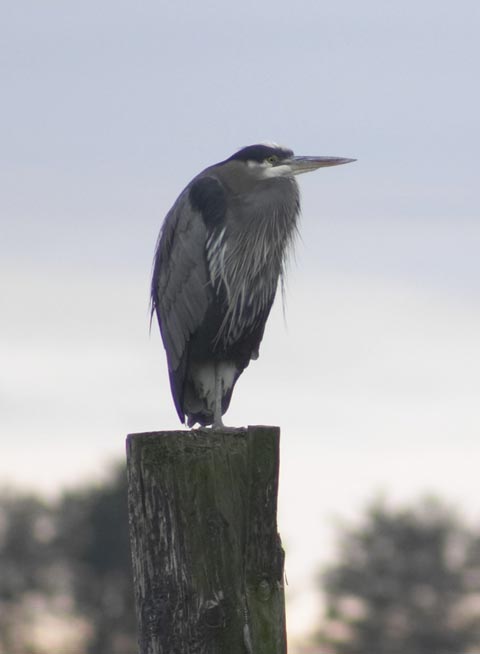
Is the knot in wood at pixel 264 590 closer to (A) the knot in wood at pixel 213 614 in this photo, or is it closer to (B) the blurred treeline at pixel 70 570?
(A) the knot in wood at pixel 213 614

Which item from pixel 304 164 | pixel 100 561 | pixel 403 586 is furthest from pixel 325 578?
pixel 304 164

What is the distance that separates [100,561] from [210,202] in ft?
216

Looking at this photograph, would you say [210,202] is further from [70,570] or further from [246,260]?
[70,570]

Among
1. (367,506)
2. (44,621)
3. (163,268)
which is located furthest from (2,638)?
(163,268)

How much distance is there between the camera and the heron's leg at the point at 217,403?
10.6m

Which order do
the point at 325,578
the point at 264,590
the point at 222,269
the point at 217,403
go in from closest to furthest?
the point at 264,590 < the point at 217,403 < the point at 222,269 < the point at 325,578

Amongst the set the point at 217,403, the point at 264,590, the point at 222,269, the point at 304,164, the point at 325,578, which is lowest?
the point at 264,590

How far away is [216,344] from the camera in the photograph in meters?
11.0

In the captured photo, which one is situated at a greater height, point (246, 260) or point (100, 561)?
point (100, 561)

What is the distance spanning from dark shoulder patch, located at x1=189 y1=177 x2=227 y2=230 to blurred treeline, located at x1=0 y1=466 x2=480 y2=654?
48777mm

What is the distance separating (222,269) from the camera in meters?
10.9

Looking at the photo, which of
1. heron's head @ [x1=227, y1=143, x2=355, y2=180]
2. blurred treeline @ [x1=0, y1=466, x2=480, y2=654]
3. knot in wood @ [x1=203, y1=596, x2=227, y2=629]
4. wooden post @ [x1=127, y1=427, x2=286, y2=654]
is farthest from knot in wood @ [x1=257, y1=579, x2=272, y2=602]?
blurred treeline @ [x1=0, y1=466, x2=480, y2=654]

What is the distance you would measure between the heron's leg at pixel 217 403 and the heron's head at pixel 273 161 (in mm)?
1490

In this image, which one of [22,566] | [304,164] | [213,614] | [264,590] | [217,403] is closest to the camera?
[213,614]
